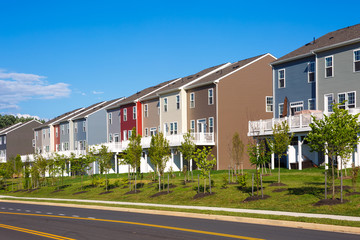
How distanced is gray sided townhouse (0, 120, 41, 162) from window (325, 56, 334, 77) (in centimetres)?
6610

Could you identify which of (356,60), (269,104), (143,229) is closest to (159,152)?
(356,60)

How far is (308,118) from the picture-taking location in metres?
32.6

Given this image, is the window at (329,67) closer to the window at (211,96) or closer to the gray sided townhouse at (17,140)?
the window at (211,96)

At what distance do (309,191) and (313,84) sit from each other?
1701cm

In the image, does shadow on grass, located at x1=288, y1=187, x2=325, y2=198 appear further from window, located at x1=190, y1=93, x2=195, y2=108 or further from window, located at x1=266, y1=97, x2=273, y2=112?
window, located at x1=190, y1=93, x2=195, y2=108

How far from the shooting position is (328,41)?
36000 mm

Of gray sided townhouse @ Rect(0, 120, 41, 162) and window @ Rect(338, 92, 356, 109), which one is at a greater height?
window @ Rect(338, 92, 356, 109)

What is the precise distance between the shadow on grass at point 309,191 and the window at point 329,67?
14.8 metres

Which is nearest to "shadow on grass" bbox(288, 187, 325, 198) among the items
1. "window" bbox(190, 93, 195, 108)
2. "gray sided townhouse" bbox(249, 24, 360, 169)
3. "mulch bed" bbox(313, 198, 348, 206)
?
"mulch bed" bbox(313, 198, 348, 206)

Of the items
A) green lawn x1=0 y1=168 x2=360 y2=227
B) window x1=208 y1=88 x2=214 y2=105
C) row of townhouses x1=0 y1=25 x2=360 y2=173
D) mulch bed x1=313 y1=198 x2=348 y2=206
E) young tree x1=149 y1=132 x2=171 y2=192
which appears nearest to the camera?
green lawn x1=0 y1=168 x2=360 y2=227

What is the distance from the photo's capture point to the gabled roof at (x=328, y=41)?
1320 inches

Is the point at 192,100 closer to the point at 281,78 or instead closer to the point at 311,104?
the point at 281,78

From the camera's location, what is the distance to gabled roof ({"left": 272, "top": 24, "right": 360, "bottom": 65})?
33528 millimetres

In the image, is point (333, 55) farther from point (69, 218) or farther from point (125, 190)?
point (69, 218)
